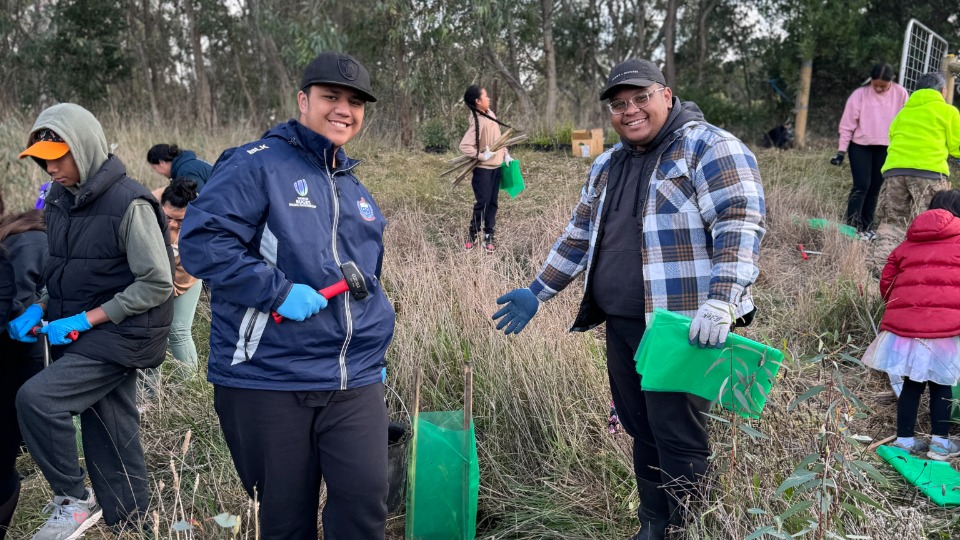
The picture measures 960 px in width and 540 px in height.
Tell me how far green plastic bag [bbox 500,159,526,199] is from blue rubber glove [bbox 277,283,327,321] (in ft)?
17.3

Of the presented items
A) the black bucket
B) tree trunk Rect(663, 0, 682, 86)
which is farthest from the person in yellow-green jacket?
tree trunk Rect(663, 0, 682, 86)

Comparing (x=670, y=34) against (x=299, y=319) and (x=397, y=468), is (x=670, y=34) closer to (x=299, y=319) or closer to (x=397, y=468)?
(x=397, y=468)

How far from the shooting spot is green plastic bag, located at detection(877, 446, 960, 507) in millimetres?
3011

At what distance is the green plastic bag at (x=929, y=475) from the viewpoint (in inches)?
119

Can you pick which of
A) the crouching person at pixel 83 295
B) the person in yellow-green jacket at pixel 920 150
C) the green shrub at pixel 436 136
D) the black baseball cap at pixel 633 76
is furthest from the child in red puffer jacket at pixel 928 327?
the green shrub at pixel 436 136

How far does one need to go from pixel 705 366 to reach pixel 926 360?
204 cm

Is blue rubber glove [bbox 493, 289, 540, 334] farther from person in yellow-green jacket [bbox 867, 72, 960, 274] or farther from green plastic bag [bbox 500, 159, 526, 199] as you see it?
green plastic bag [bbox 500, 159, 526, 199]

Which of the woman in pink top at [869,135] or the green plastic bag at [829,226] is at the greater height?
the woman in pink top at [869,135]

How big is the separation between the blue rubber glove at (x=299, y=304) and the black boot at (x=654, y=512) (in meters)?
1.38

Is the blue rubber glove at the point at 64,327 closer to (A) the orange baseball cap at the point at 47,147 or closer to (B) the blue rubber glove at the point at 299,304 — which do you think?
(A) the orange baseball cap at the point at 47,147

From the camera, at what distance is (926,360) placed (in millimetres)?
3684

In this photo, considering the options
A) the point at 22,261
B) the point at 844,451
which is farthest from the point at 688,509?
the point at 22,261

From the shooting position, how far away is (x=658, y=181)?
8.03 feet

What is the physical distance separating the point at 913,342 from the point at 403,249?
3.64 meters
